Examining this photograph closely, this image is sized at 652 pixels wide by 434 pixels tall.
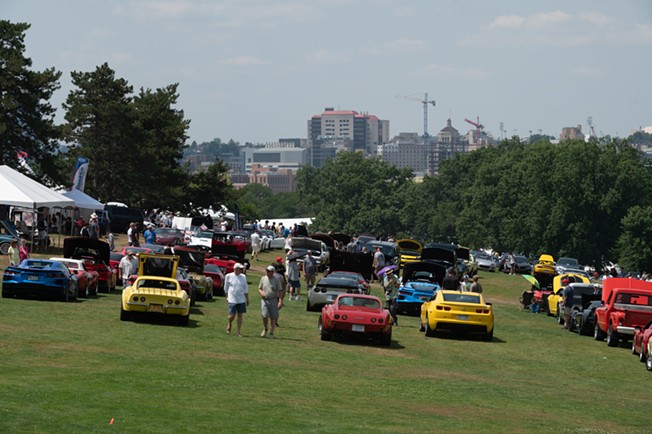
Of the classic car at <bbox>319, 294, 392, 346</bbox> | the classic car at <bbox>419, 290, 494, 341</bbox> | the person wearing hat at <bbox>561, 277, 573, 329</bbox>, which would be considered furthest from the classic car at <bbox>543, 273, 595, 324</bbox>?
the classic car at <bbox>319, 294, 392, 346</bbox>

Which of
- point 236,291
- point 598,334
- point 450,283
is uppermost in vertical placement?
point 236,291

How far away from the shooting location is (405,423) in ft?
58.0

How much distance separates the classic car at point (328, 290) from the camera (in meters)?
38.2

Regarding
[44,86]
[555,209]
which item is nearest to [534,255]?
[555,209]

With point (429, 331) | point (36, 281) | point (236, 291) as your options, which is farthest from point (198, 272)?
point (236, 291)

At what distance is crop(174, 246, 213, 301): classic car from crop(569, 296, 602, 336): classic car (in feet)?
38.4

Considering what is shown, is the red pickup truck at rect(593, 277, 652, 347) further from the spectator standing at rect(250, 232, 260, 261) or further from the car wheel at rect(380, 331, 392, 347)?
the spectator standing at rect(250, 232, 260, 261)

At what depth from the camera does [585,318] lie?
121 ft

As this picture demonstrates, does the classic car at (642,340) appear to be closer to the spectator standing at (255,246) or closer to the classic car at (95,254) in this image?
the classic car at (95,254)

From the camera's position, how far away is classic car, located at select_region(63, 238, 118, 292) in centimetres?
3994

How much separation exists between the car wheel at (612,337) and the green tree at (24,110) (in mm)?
45394

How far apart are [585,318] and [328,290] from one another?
7776 mm

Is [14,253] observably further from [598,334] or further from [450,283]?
[598,334]

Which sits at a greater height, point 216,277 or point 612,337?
point 216,277
